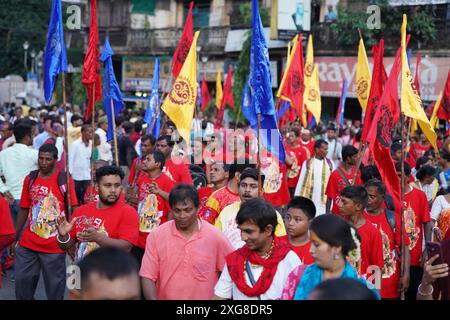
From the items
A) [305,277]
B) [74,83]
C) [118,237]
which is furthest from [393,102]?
[74,83]

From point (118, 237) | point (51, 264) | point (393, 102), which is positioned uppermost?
point (393, 102)

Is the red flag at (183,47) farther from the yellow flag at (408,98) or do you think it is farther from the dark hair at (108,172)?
the dark hair at (108,172)

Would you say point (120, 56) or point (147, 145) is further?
point (120, 56)

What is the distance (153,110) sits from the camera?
12148mm

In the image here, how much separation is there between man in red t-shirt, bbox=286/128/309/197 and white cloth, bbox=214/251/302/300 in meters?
6.46

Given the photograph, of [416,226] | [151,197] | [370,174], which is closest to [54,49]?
[151,197]

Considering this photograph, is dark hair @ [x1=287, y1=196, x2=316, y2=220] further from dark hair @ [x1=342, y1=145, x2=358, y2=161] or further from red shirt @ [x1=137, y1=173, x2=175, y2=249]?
dark hair @ [x1=342, y1=145, x2=358, y2=161]

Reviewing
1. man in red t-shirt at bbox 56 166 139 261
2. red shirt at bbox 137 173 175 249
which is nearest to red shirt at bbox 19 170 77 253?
red shirt at bbox 137 173 175 249

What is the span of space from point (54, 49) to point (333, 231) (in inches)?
195

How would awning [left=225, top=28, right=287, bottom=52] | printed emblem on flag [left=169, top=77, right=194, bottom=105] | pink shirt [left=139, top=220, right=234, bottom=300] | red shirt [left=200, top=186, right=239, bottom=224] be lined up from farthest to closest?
awning [left=225, top=28, right=287, bottom=52] → printed emblem on flag [left=169, top=77, right=194, bottom=105] → red shirt [left=200, top=186, right=239, bottom=224] → pink shirt [left=139, top=220, right=234, bottom=300]

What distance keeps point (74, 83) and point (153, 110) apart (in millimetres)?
22572

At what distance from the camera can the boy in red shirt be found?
14.8 feet

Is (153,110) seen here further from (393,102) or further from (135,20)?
(135,20)

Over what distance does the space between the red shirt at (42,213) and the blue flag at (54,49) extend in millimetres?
1584
